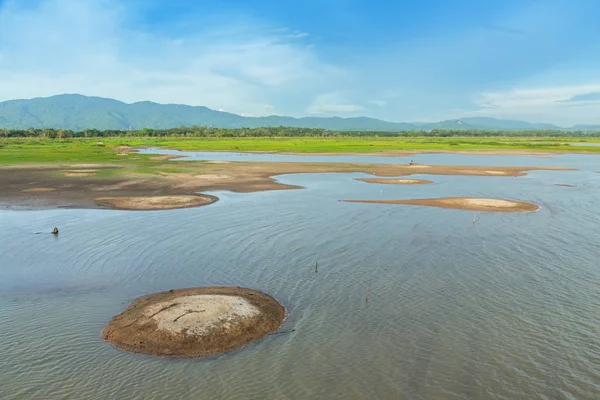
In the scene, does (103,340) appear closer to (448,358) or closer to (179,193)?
(448,358)

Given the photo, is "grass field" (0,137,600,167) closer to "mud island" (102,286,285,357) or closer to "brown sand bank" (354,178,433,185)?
"brown sand bank" (354,178,433,185)

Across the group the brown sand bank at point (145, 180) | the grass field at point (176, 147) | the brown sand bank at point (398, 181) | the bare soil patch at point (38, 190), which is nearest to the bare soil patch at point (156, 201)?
the brown sand bank at point (145, 180)

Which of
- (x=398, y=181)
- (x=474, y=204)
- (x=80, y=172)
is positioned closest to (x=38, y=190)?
(x=80, y=172)

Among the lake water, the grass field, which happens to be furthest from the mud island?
the grass field

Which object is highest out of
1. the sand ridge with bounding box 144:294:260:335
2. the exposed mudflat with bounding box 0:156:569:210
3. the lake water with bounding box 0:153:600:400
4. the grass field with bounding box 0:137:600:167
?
the grass field with bounding box 0:137:600:167

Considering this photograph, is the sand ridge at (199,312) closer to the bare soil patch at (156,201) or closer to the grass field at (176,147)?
the bare soil patch at (156,201)

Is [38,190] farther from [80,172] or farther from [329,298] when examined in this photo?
[329,298]
